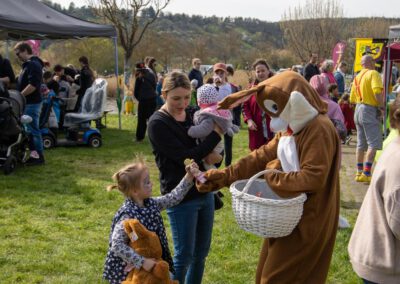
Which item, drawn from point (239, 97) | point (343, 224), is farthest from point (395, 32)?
Result: point (239, 97)

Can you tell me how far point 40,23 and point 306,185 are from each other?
888 centimetres

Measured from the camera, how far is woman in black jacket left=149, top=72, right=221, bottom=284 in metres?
3.20

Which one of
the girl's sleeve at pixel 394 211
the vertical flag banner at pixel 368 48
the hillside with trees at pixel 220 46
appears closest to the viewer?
the girl's sleeve at pixel 394 211

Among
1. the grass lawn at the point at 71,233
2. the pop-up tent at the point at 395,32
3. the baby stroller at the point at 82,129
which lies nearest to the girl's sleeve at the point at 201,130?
the grass lawn at the point at 71,233

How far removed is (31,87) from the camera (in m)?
8.35

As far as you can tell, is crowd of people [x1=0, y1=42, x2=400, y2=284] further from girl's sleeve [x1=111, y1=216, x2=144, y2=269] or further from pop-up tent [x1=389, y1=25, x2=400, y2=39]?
pop-up tent [x1=389, y1=25, x2=400, y2=39]

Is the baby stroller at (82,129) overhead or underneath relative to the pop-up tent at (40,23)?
underneath

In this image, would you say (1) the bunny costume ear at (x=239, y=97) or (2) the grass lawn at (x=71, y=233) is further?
(2) the grass lawn at (x=71, y=233)

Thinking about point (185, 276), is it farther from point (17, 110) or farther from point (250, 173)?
point (17, 110)

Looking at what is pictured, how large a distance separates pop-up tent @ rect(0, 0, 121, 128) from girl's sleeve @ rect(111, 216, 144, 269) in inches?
303

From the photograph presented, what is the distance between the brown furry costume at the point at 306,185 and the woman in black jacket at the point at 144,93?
28.2 ft

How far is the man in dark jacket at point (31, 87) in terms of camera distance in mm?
8359

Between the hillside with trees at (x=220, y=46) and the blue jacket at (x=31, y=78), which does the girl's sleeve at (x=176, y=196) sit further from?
the hillside with trees at (x=220, y=46)

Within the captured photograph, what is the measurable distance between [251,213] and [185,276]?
969 millimetres
